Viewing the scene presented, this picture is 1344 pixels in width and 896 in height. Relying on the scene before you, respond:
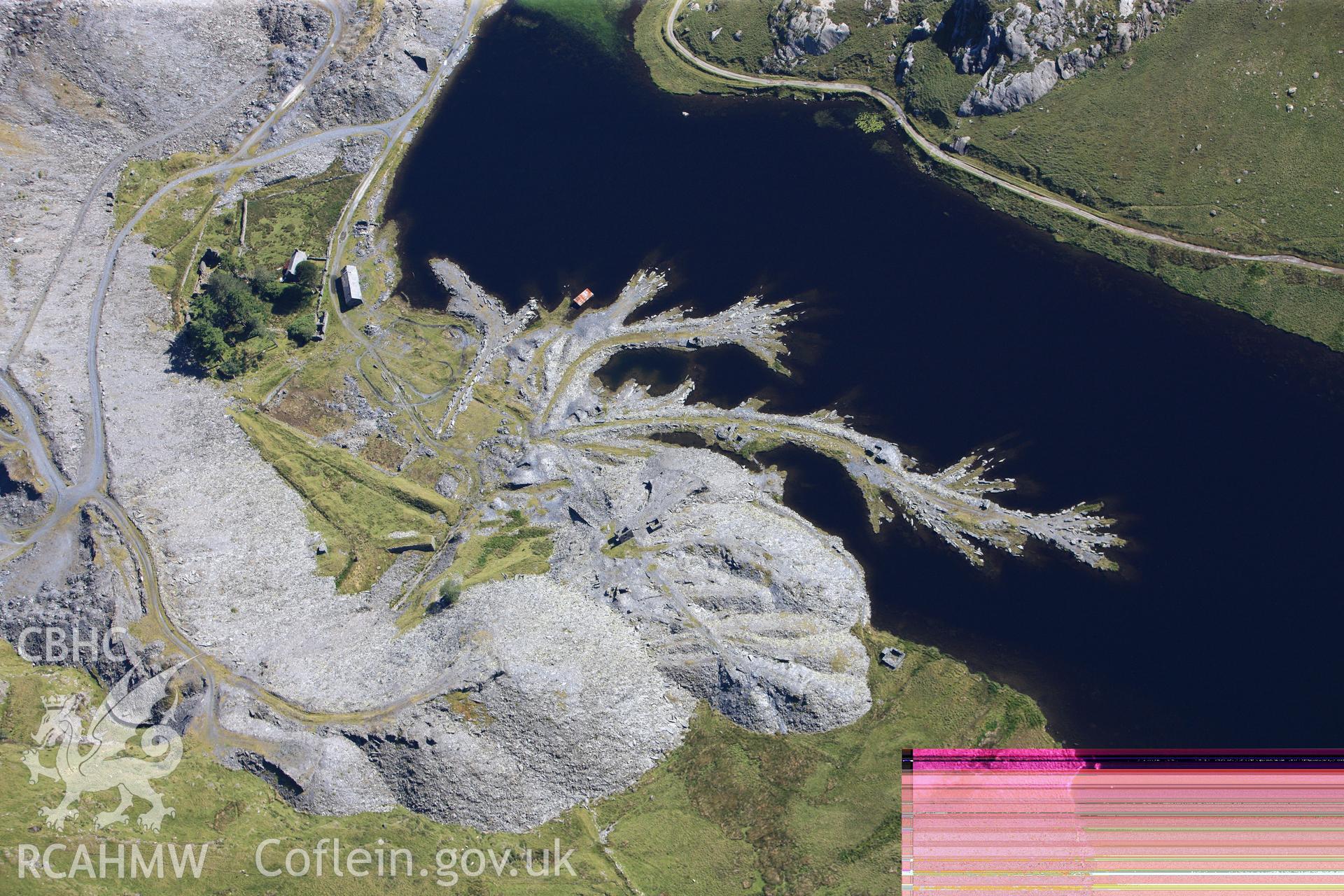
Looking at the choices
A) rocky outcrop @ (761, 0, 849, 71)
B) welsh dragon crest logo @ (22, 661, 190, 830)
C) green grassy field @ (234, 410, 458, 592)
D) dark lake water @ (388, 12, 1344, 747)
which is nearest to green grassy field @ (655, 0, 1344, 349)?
dark lake water @ (388, 12, 1344, 747)

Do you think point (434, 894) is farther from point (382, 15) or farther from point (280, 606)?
point (382, 15)

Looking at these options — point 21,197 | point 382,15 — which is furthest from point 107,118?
point 382,15

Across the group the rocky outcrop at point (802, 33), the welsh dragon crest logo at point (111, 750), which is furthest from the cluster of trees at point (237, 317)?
the rocky outcrop at point (802, 33)

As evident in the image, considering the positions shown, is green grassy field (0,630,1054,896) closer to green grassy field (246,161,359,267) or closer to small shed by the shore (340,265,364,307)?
small shed by the shore (340,265,364,307)

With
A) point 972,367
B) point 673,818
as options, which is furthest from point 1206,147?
point 673,818

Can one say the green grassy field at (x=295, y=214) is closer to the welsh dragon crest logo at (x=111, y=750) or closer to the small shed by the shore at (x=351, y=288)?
the small shed by the shore at (x=351, y=288)

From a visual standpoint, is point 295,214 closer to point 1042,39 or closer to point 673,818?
point 673,818

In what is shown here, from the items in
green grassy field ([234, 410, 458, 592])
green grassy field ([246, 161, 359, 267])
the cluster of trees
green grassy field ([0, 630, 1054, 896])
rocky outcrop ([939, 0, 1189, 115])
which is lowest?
green grassy field ([0, 630, 1054, 896])
